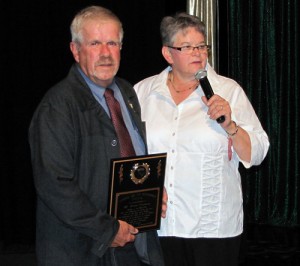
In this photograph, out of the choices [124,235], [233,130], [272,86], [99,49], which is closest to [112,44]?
[99,49]

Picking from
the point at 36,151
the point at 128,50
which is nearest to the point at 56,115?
the point at 36,151

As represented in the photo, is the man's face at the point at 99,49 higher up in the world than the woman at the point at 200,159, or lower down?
higher up

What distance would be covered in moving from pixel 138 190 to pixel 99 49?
56 centimetres

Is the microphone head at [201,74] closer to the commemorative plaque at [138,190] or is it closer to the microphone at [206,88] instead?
the microphone at [206,88]

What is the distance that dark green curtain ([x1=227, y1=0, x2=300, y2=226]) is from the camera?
5.84m

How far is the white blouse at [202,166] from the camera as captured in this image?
2832 millimetres

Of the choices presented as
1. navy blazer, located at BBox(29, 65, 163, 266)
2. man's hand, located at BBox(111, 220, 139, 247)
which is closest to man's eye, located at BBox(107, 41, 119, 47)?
navy blazer, located at BBox(29, 65, 163, 266)

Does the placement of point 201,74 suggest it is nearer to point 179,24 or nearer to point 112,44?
point 179,24

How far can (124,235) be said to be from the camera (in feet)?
8.11

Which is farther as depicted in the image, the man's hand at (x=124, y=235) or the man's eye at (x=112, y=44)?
the man's eye at (x=112, y=44)

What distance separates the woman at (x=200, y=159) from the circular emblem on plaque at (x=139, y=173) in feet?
1.20

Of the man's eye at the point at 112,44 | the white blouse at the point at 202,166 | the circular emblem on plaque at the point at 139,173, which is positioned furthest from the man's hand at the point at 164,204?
the man's eye at the point at 112,44

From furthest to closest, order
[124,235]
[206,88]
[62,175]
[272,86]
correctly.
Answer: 1. [272,86]
2. [206,88]
3. [124,235]
4. [62,175]

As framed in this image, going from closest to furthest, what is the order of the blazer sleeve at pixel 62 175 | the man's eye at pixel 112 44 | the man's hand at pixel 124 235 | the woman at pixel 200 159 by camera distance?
1. the blazer sleeve at pixel 62 175
2. the man's hand at pixel 124 235
3. the man's eye at pixel 112 44
4. the woman at pixel 200 159
